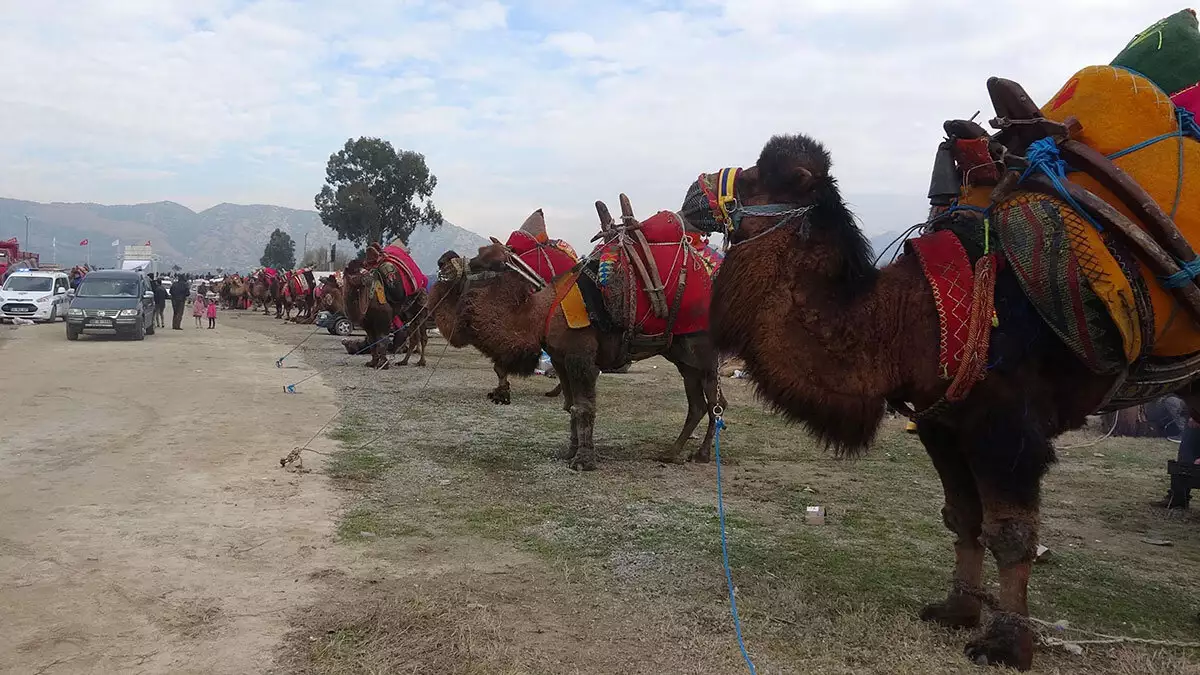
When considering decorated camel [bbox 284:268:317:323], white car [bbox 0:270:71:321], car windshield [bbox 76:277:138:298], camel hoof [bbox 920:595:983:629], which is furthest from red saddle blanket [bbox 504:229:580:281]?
decorated camel [bbox 284:268:317:323]

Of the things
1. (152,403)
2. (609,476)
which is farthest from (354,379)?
(609,476)

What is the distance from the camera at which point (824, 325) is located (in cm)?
376

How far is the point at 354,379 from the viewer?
602 inches

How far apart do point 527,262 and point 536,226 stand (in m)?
0.86

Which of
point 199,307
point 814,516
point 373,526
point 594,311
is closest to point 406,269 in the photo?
point 594,311

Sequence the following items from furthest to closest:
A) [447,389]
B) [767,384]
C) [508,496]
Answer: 1. [447,389]
2. [508,496]
3. [767,384]

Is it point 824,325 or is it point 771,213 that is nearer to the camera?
point 824,325

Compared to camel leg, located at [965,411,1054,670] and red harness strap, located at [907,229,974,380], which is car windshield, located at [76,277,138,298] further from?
camel leg, located at [965,411,1054,670]

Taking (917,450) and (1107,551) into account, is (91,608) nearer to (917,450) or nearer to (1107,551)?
(1107,551)

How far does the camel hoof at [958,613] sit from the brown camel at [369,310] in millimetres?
14086

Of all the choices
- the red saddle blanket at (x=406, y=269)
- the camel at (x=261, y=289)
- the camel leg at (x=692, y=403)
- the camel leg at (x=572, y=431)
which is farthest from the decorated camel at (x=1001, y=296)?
the camel at (x=261, y=289)

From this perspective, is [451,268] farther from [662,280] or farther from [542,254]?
[662,280]

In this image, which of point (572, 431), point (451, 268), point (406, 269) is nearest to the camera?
point (572, 431)

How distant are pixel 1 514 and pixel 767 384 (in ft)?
19.3
